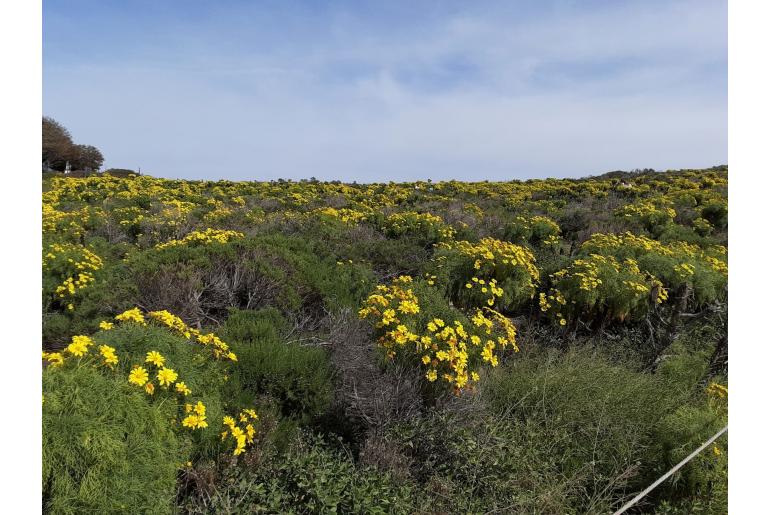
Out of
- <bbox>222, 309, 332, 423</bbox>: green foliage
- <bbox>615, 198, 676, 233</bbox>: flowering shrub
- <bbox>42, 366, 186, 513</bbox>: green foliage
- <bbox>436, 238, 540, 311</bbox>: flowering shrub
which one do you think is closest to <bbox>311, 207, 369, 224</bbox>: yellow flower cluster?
<bbox>436, 238, 540, 311</bbox>: flowering shrub

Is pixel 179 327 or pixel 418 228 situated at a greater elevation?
pixel 418 228

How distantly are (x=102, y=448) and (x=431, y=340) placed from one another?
2.36 m

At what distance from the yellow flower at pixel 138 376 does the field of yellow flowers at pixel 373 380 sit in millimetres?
44

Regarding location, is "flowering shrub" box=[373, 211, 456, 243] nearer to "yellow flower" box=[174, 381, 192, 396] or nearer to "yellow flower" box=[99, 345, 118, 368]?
"yellow flower" box=[174, 381, 192, 396]

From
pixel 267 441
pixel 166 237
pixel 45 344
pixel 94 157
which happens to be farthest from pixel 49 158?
pixel 267 441

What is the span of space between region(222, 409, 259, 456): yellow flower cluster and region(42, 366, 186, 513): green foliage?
405mm

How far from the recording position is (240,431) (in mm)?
2916

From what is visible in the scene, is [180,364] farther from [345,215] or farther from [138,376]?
[345,215]

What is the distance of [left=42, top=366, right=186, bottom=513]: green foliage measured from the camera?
2.05m

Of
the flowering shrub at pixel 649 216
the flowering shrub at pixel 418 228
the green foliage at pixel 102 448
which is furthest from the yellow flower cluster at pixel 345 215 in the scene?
the green foliage at pixel 102 448

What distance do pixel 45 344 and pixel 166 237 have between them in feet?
15.0

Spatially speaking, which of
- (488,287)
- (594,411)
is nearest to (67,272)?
(488,287)

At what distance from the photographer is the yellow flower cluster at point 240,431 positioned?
9.42 ft

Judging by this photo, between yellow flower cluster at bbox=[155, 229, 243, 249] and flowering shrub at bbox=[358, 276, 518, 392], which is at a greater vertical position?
yellow flower cluster at bbox=[155, 229, 243, 249]
